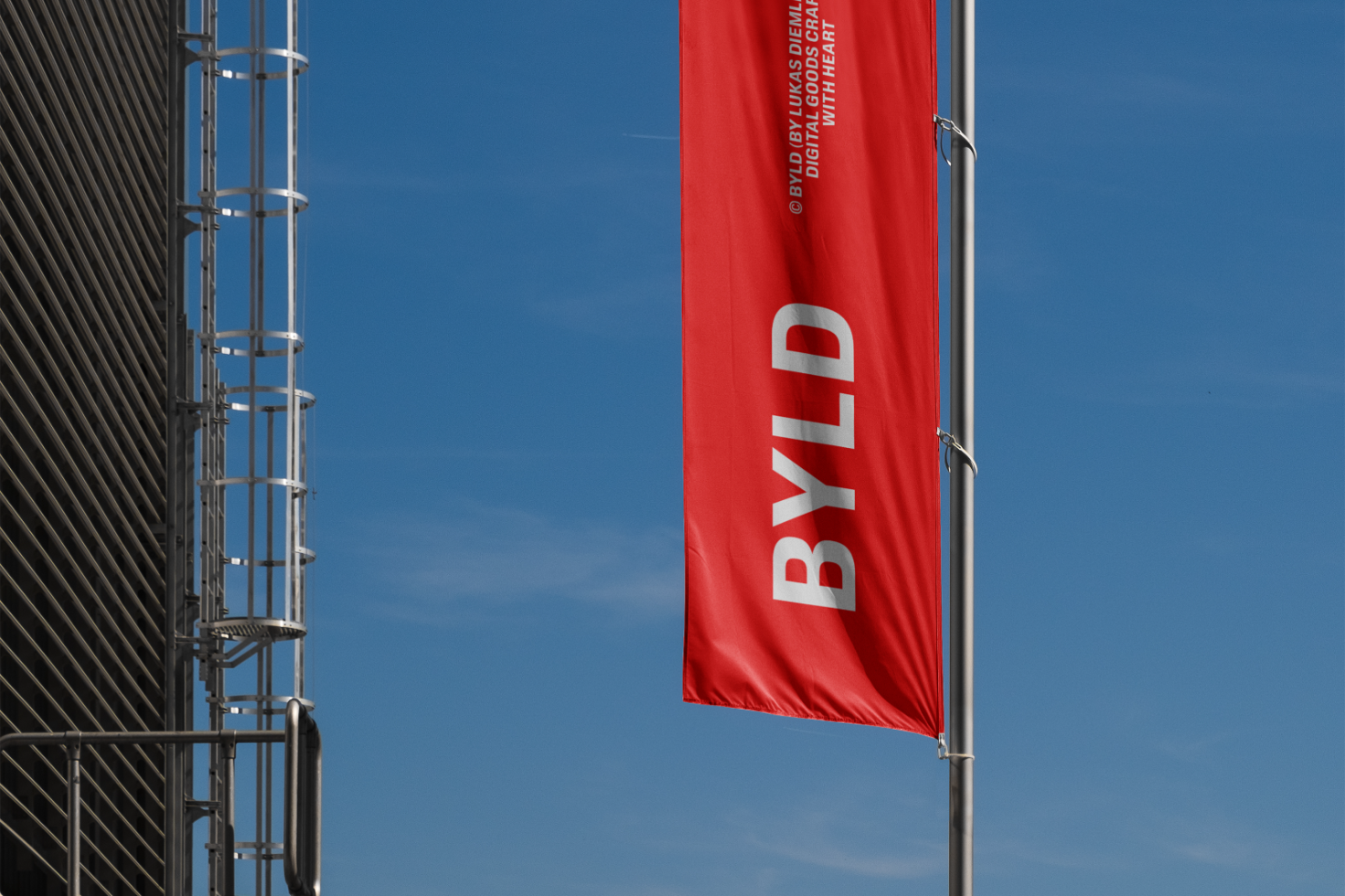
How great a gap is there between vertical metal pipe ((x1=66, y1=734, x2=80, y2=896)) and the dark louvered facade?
808cm

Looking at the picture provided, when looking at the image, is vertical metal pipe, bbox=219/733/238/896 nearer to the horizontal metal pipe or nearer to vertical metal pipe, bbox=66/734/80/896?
Answer: the horizontal metal pipe

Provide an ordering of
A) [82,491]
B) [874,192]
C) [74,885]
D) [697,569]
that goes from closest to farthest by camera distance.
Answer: [74,885]
[697,569]
[874,192]
[82,491]

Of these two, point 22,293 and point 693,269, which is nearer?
point 693,269

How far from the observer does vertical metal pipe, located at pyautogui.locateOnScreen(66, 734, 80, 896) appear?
7824 mm

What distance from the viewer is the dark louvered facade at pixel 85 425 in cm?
1762

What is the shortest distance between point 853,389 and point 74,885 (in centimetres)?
408

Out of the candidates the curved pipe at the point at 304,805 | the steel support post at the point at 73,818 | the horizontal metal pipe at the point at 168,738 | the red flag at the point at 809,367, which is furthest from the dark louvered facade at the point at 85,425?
the curved pipe at the point at 304,805

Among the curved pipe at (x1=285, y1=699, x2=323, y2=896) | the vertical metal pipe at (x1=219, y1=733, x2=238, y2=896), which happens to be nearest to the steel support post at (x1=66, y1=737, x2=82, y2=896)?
the vertical metal pipe at (x1=219, y1=733, x2=238, y2=896)

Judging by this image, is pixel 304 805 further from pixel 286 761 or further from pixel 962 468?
pixel 962 468

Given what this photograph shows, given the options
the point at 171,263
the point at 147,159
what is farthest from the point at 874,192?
the point at 147,159

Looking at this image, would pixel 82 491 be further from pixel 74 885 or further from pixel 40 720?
pixel 74 885

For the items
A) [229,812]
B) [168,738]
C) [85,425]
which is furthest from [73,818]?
[85,425]

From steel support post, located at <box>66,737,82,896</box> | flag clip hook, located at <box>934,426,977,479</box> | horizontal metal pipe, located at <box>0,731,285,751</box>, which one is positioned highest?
flag clip hook, located at <box>934,426,977,479</box>

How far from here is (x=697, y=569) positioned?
29.2 ft
